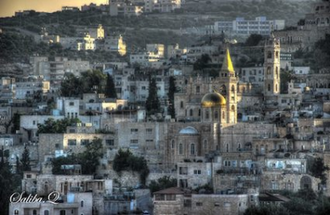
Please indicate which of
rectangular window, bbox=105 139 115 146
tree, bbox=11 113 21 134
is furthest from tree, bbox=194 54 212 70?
rectangular window, bbox=105 139 115 146

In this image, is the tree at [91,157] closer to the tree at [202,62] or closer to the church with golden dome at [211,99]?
the church with golden dome at [211,99]

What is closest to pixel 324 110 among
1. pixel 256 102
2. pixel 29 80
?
pixel 256 102

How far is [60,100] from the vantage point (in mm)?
71812

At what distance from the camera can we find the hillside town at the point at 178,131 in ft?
198

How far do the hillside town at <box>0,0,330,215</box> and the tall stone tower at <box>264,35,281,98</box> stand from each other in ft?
0.12

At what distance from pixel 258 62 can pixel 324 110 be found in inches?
448

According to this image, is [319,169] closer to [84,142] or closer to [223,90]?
[223,90]

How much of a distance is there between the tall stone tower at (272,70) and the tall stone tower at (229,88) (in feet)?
6.28

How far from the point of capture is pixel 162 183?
62594 mm

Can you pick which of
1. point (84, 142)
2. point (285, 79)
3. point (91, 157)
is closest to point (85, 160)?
point (91, 157)

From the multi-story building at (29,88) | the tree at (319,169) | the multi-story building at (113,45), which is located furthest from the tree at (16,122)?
the multi-story building at (113,45)

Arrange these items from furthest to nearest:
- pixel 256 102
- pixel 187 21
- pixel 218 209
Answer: pixel 187 21 → pixel 256 102 → pixel 218 209

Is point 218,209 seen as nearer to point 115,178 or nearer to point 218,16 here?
point 115,178

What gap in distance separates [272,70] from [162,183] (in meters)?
11.4
